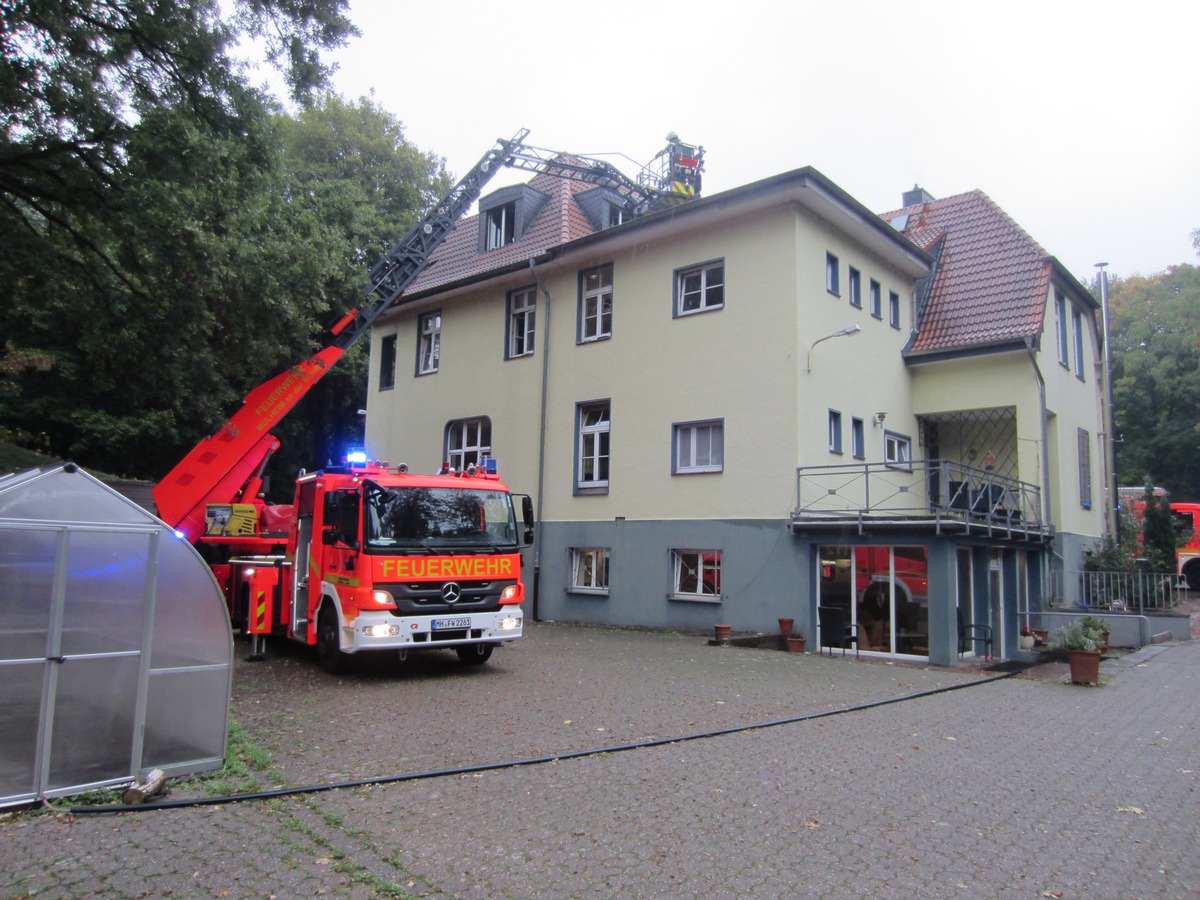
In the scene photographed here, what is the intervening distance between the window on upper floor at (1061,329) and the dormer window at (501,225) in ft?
46.5

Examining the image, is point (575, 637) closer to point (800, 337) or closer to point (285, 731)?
point (800, 337)

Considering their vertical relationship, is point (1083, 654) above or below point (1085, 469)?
below

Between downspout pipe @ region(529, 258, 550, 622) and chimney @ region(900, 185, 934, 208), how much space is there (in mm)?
12137

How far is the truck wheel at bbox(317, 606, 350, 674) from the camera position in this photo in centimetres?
1136

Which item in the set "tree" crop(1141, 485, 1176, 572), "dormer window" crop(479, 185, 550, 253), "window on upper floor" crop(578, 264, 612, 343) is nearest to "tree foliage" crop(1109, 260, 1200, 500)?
"tree" crop(1141, 485, 1176, 572)

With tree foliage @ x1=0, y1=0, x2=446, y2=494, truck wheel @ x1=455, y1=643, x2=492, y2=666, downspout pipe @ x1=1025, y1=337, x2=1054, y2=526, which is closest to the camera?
tree foliage @ x1=0, y1=0, x2=446, y2=494

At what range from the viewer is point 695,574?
18.0m

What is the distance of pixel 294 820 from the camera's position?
18.3ft

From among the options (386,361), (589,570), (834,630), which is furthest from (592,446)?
(386,361)

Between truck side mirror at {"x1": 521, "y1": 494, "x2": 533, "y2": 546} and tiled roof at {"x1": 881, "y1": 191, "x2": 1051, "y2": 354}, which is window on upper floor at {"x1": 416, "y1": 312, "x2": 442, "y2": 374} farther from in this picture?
truck side mirror at {"x1": 521, "y1": 494, "x2": 533, "y2": 546}

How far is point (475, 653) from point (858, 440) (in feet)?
34.0

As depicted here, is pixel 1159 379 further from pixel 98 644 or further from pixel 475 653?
pixel 98 644

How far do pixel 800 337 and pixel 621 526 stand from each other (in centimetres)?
543

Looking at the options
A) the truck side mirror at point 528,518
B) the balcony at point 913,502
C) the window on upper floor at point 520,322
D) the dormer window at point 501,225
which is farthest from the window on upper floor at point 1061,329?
the truck side mirror at point 528,518
